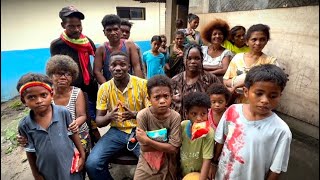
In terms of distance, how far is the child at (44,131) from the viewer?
186 centimetres

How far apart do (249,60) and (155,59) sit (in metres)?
2.10

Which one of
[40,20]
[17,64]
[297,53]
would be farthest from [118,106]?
[40,20]

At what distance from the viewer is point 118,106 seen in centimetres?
260

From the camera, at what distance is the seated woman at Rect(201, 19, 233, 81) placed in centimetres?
315

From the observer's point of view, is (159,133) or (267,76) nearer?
(267,76)

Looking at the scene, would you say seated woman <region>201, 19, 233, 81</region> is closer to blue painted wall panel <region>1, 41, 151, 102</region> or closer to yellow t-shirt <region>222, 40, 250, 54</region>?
yellow t-shirt <region>222, 40, 250, 54</region>

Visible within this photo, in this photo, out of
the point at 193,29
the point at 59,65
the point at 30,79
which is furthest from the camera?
the point at 193,29

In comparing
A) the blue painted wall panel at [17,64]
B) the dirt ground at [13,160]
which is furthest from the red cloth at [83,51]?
the blue painted wall panel at [17,64]

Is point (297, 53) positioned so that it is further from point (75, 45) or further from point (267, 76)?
point (75, 45)

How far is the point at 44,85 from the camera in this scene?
1880 mm

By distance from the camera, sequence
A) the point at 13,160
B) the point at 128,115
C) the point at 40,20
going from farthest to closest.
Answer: the point at 40,20
the point at 13,160
the point at 128,115

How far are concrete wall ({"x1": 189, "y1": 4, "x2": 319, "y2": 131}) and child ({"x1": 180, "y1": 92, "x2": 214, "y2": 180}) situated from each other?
1.33 meters

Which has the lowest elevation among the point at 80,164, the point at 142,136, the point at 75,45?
the point at 80,164

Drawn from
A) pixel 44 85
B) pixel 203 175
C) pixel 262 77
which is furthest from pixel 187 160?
pixel 44 85
